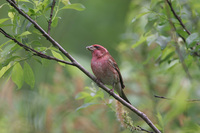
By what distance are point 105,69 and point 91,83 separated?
58 centimetres

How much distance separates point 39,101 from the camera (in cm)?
378

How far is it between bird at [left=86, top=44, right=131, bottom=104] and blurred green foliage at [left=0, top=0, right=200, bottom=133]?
23 centimetres

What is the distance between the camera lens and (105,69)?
4703 mm

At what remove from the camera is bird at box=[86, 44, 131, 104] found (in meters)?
4.61

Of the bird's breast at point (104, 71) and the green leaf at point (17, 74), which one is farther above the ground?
the green leaf at point (17, 74)

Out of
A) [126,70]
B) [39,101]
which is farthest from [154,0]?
[126,70]

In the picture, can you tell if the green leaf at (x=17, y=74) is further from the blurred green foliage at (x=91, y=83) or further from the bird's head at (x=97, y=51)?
the bird's head at (x=97, y=51)

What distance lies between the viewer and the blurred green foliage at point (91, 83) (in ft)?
9.28

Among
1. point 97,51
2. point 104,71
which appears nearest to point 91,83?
point 104,71

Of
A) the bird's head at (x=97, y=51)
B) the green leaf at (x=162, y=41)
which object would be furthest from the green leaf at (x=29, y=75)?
the bird's head at (x=97, y=51)

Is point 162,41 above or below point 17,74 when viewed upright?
below

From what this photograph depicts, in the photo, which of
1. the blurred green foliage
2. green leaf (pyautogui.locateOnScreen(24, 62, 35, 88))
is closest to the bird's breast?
the blurred green foliage

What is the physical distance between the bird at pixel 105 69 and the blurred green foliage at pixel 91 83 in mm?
230

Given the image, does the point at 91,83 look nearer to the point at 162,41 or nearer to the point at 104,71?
the point at 104,71
